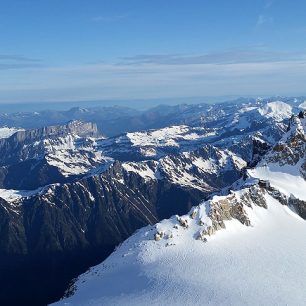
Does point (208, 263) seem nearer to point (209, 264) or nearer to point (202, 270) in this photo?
point (209, 264)

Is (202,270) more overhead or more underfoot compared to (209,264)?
more underfoot

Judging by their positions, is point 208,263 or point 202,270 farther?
point 208,263

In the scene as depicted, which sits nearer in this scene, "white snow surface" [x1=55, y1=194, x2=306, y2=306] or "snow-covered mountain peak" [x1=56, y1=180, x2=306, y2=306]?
"white snow surface" [x1=55, y1=194, x2=306, y2=306]

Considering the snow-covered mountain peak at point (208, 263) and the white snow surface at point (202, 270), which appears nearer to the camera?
the white snow surface at point (202, 270)

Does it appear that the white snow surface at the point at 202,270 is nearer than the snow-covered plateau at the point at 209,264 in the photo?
Yes

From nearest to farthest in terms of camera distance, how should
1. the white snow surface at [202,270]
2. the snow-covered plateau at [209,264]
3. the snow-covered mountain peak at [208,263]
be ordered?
the white snow surface at [202,270], the snow-covered plateau at [209,264], the snow-covered mountain peak at [208,263]

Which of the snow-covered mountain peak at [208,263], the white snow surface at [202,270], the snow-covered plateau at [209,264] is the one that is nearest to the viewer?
the white snow surface at [202,270]

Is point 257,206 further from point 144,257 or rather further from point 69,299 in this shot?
point 69,299

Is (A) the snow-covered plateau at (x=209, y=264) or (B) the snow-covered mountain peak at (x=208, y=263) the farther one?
(B) the snow-covered mountain peak at (x=208, y=263)

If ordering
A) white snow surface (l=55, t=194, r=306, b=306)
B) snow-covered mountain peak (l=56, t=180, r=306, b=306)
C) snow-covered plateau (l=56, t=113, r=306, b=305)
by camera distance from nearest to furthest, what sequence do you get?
white snow surface (l=55, t=194, r=306, b=306)
snow-covered plateau (l=56, t=113, r=306, b=305)
snow-covered mountain peak (l=56, t=180, r=306, b=306)

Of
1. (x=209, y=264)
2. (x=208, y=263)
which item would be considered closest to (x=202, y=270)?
(x=209, y=264)
